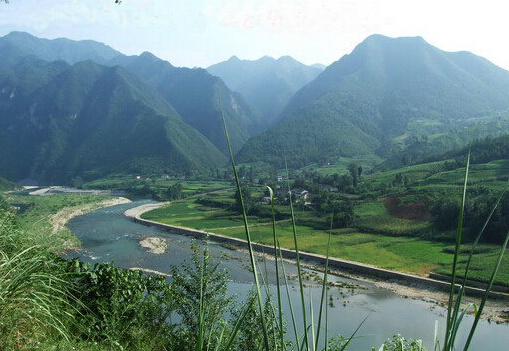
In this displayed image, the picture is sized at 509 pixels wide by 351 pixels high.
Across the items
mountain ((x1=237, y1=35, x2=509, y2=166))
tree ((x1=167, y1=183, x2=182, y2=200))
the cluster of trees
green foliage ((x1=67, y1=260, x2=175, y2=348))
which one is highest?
mountain ((x1=237, y1=35, x2=509, y2=166))

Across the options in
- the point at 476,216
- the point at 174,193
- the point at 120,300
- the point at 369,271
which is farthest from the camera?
the point at 174,193

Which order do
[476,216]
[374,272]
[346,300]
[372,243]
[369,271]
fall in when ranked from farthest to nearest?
[372,243]
[476,216]
[369,271]
[374,272]
[346,300]

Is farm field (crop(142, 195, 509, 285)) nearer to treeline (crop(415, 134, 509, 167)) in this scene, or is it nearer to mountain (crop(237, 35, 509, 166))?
treeline (crop(415, 134, 509, 167))

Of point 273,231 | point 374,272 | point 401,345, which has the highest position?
point 273,231

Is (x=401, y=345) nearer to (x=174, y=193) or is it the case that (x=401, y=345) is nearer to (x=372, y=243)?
(x=372, y=243)

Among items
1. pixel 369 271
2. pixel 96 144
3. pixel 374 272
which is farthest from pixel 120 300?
pixel 96 144

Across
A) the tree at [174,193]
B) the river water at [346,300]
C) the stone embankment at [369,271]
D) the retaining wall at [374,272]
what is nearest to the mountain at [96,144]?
the tree at [174,193]

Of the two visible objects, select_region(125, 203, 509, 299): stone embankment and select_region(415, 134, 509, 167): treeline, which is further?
select_region(415, 134, 509, 167): treeline

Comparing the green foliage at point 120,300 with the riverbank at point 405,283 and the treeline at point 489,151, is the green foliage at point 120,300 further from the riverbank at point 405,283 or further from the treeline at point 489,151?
the treeline at point 489,151

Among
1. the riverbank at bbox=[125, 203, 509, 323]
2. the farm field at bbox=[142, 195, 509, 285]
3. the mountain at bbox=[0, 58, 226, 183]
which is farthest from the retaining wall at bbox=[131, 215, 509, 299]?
the mountain at bbox=[0, 58, 226, 183]
